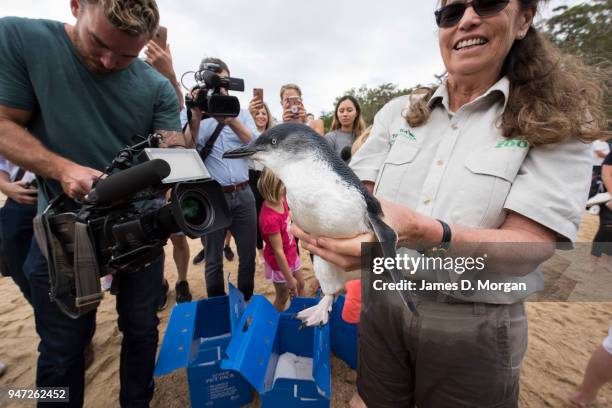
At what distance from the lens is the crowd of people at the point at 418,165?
38.5 inches

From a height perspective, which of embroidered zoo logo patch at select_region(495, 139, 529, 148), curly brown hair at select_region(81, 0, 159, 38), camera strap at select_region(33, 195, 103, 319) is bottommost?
camera strap at select_region(33, 195, 103, 319)

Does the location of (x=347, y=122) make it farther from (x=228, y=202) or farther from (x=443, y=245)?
(x=443, y=245)

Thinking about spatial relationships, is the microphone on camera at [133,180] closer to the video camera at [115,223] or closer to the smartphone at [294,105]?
the video camera at [115,223]

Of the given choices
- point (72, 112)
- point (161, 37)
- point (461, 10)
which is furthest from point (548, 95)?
point (161, 37)

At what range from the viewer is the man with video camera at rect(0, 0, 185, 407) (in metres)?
1.38

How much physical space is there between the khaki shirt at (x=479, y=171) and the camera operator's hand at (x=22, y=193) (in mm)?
2333

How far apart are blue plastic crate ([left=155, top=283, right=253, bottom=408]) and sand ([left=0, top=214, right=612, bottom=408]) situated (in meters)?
0.43

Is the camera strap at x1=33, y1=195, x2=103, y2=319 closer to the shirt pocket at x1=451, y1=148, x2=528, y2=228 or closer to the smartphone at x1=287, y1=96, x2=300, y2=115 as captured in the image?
the shirt pocket at x1=451, y1=148, x2=528, y2=228

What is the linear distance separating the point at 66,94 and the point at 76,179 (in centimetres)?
55

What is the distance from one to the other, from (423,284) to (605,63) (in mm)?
1331

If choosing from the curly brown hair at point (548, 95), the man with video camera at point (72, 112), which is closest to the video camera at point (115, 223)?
the man with video camera at point (72, 112)

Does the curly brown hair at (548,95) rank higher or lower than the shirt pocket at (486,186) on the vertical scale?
higher

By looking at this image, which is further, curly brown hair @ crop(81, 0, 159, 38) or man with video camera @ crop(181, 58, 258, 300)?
man with video camera @ crop(181, 58, 258, 300)

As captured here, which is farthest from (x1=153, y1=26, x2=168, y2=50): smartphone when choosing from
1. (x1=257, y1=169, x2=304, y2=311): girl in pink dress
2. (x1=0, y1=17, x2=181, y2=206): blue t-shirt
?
(x1=257, y1=169, x2=304, y2=311): girl in pink dress
